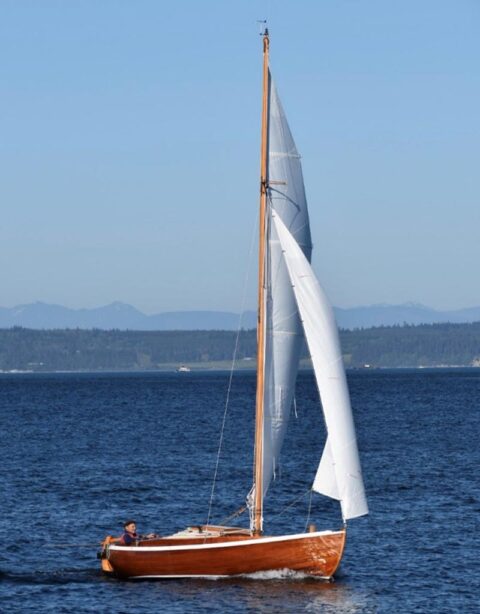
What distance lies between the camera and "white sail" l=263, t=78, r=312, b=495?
42.4 meters

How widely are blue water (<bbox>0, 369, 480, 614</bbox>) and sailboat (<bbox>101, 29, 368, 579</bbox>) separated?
878 millimetres

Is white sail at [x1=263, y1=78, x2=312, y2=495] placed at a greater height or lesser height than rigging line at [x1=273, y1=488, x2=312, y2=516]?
greater

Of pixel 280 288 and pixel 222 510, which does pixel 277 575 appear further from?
pixel 222 510

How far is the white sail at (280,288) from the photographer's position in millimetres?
42375

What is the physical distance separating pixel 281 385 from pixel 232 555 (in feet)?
17.0

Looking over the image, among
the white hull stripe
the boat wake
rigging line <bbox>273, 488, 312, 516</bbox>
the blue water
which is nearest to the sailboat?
the white hull stripe

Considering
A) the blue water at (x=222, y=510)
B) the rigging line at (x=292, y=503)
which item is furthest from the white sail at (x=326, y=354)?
the rigging line at (x=292, y=503)

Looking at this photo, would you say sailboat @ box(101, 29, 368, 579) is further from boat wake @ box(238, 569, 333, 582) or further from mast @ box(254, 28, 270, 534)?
boat wake @ box(238, 569, 333, 582)

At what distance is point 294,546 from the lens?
138ft

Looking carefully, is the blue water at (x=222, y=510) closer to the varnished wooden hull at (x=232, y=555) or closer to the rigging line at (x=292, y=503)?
the rigging line at (x=292, y=503)

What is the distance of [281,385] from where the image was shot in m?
43.3

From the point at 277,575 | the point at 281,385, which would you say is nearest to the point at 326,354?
the point at 281,385

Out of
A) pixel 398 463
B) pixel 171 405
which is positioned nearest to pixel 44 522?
pixel 398 463

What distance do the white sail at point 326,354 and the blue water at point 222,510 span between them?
3.92 metres
